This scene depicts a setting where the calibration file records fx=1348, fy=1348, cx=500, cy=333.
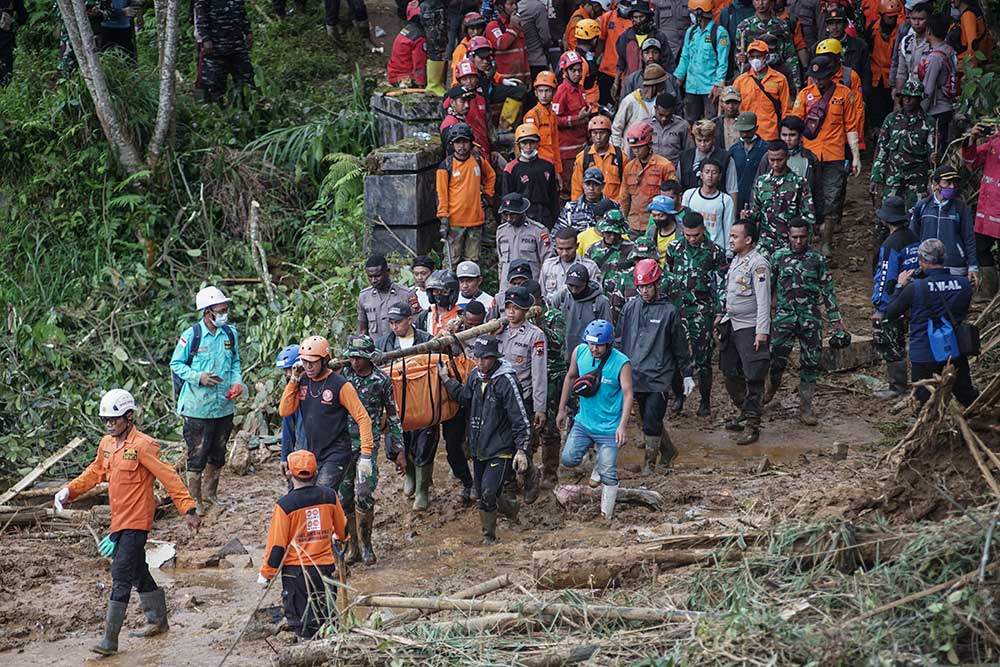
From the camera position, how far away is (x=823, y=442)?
1270 cm

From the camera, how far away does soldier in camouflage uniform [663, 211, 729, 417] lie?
504 inches

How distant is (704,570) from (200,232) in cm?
1111

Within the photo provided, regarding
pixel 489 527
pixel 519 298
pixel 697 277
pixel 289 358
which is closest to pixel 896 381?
pixel 697 277

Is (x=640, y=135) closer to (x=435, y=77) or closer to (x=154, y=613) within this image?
(x=435, y=77)

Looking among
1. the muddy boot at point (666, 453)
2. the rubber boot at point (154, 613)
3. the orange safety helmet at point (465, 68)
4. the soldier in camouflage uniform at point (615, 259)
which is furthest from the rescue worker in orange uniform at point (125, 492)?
the orange safety helmet at point (465, 68)

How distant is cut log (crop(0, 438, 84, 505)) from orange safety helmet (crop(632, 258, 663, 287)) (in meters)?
6.16

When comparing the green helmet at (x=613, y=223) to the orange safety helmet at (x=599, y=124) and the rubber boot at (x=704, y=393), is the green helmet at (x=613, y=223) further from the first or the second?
the orange safety helmet at (x=599, y=124)

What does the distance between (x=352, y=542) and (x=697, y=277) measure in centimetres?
422

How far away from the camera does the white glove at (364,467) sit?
10.4m

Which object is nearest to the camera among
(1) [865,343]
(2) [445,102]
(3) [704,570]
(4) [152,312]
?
(3) [704,570]

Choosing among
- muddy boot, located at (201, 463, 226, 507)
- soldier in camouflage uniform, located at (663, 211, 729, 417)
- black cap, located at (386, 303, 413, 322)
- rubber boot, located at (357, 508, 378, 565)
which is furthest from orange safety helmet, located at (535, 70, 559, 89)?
rubber boot, located at (357, 508, 378, 565)

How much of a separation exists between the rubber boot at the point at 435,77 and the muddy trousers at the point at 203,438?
6.48 meters

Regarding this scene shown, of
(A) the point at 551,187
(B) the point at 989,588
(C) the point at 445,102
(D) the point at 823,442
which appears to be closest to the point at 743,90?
(A) the point at 551,187

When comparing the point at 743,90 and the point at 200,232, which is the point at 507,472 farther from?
the point at 200,232
